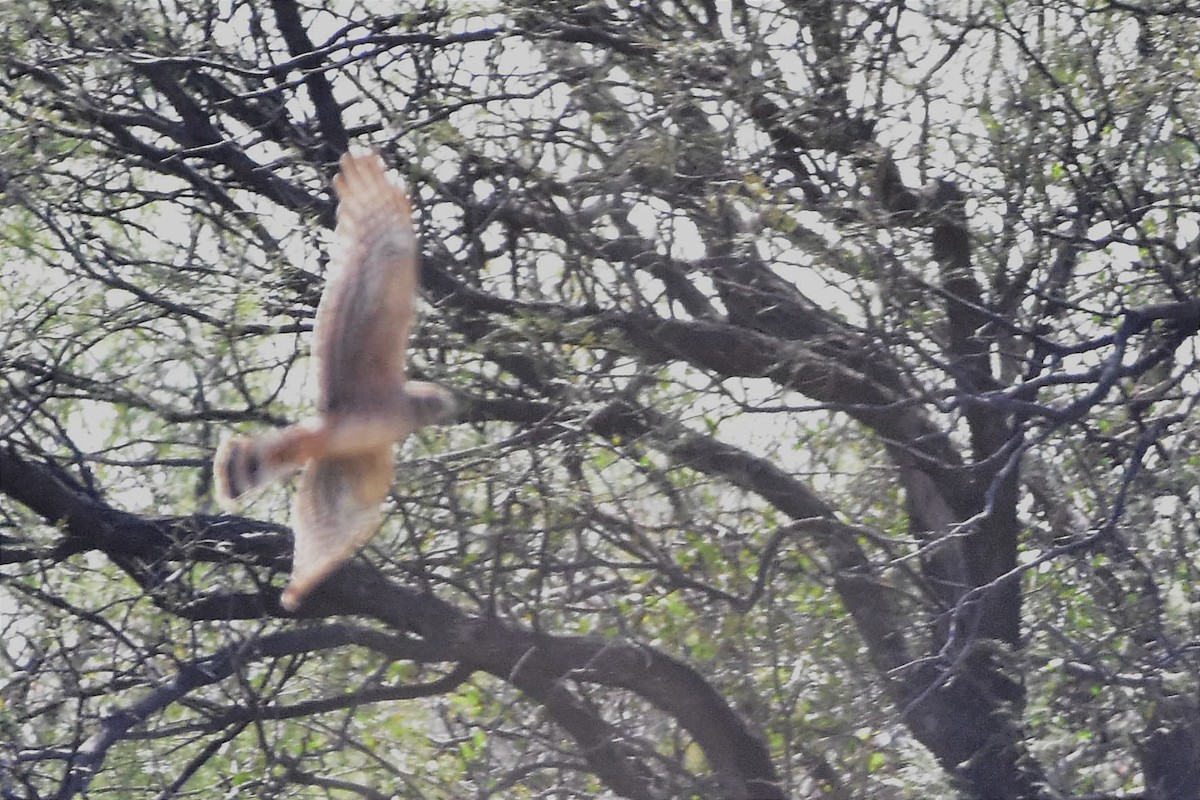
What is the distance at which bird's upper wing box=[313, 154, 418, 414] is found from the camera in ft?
16.7

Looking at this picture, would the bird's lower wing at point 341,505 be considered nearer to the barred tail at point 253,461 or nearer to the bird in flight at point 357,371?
the bird in flight at point 357,371

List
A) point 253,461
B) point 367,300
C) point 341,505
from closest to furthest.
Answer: point 253,461, point 367,300, point 341,505

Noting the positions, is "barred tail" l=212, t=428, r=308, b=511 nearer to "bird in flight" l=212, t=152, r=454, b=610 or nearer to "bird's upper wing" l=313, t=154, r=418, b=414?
"bird in flight" l=212, t=152, r=454, b=610

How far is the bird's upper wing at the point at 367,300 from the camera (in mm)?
5090

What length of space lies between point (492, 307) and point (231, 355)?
3.33 ft

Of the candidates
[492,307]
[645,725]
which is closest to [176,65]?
[492,307]

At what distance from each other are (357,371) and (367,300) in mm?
222

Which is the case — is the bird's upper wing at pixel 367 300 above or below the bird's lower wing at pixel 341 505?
above

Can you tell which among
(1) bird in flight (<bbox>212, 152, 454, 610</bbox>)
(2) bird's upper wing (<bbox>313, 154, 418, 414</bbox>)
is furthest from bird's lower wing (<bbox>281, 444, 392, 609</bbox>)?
(2) bird's upper wing (<bbox>313, 154, 418, 414</bbox>)

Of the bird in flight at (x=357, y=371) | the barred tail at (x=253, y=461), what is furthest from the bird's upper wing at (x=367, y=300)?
the barred tail at (x=253, y=461)

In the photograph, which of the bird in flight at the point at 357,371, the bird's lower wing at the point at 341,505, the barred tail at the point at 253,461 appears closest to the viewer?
the barred tail at the point at 253,461

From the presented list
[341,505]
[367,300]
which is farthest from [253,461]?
[367,300]

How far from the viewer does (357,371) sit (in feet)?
16.8

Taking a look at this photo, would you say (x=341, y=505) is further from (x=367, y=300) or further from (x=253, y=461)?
(x=367, y=300)
